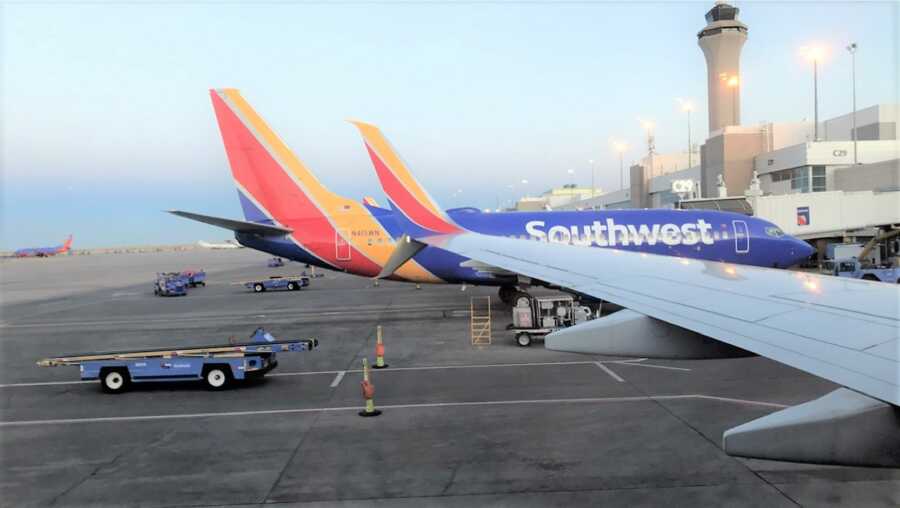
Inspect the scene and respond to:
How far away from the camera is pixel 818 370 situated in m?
3.64

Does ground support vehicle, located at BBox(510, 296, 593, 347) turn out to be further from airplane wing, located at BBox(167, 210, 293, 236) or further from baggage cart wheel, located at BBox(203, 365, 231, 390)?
airplane wing, located at BBox(167, 210, 293, 236)

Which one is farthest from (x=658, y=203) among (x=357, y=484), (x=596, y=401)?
(x=357, y=484)

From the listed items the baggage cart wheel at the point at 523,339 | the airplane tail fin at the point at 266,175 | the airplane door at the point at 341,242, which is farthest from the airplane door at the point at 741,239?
the airplane tail fin at the point at 266,175

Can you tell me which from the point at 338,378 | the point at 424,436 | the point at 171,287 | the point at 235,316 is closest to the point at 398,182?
the point at 338,378

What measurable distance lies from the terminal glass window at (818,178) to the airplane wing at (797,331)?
5582cm

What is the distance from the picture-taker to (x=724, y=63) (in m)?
103

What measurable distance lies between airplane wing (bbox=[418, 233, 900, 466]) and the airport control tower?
353 ft

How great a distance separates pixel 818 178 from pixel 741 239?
35363 millimetres

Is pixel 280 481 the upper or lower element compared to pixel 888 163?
lower

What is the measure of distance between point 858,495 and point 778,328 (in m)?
A: 5.60

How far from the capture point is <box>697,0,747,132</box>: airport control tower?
334 ft

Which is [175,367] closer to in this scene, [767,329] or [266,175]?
[266,175]

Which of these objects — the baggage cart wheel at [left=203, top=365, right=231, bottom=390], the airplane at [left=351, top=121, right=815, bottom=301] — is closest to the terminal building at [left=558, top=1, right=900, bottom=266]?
the airplane at [left=351, top=121, right=815, bottom=301]

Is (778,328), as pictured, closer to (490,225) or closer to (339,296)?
(490,225)
